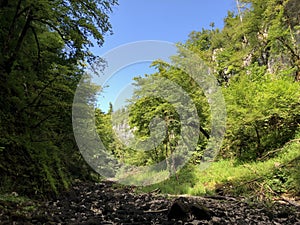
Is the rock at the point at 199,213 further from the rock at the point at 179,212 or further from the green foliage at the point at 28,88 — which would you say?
the green foliage at the point at 28,88

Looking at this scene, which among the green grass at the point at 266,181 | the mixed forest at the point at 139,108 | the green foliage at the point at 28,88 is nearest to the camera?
the green foliage at the point at 28,88

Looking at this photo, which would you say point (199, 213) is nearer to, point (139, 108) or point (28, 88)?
point (28, 88)

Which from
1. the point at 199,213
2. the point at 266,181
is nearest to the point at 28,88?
the point at 199,213

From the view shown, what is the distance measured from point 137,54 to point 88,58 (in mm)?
1611

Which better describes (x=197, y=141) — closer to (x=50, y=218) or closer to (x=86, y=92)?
(x=86, y=92)

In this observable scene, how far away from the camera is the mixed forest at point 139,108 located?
4328mm

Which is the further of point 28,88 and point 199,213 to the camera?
point 28,88

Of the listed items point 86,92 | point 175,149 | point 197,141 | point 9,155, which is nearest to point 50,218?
point 9,155

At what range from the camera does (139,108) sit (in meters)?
12.0

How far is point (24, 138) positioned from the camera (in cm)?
423

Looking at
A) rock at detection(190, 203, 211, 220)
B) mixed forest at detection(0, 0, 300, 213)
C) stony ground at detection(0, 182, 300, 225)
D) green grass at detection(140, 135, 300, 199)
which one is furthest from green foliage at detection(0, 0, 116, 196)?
green grass at detection(140, 135, 300, 199)

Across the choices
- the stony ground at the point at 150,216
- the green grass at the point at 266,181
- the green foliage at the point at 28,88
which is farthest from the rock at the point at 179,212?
the green grass at the point at 266,181

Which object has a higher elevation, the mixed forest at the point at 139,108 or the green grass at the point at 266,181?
the mixed forest at the point at 139,108

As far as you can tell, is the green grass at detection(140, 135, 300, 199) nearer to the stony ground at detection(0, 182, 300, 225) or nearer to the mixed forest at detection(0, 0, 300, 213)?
the mixed forest at detection(0, 0, 300, 213)
